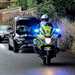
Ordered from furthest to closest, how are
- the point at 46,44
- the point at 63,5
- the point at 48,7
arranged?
the point at 48,7 < the point at 63,5 < the point at 46,44

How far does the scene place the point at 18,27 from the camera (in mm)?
27453

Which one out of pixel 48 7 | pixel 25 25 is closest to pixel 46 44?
pixel 25 25

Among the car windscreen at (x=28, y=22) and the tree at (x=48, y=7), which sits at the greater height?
the tree at (x=48, y=7)

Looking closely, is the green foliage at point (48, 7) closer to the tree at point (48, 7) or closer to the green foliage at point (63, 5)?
the tree at point (48, 7)

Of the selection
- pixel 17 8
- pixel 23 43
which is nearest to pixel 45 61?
pixel 23 43

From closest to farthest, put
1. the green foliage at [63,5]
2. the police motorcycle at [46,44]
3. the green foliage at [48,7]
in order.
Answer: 1. the police motorcycle at [46,44]
2. the green foliage at [63,5]
3. the green foliage at [48,7]

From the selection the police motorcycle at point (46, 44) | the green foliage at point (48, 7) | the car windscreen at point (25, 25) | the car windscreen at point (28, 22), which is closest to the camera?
the police motorcycle at point (46, 44)

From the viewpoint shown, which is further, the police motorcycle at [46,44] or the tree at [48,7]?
the tree at [48,7]

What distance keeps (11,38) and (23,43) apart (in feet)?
5.39

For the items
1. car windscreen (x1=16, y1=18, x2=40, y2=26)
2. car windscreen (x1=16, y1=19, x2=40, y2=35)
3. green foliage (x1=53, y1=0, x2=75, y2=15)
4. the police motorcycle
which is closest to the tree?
green foliage (x1=53, y1=0, x2=75, y2=15)

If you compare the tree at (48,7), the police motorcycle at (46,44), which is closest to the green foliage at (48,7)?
the tree at (48,7)

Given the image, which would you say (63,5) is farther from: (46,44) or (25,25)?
(46,44)

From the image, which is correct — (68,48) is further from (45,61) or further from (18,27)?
(45,61)

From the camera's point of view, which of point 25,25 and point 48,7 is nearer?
point 25,25
